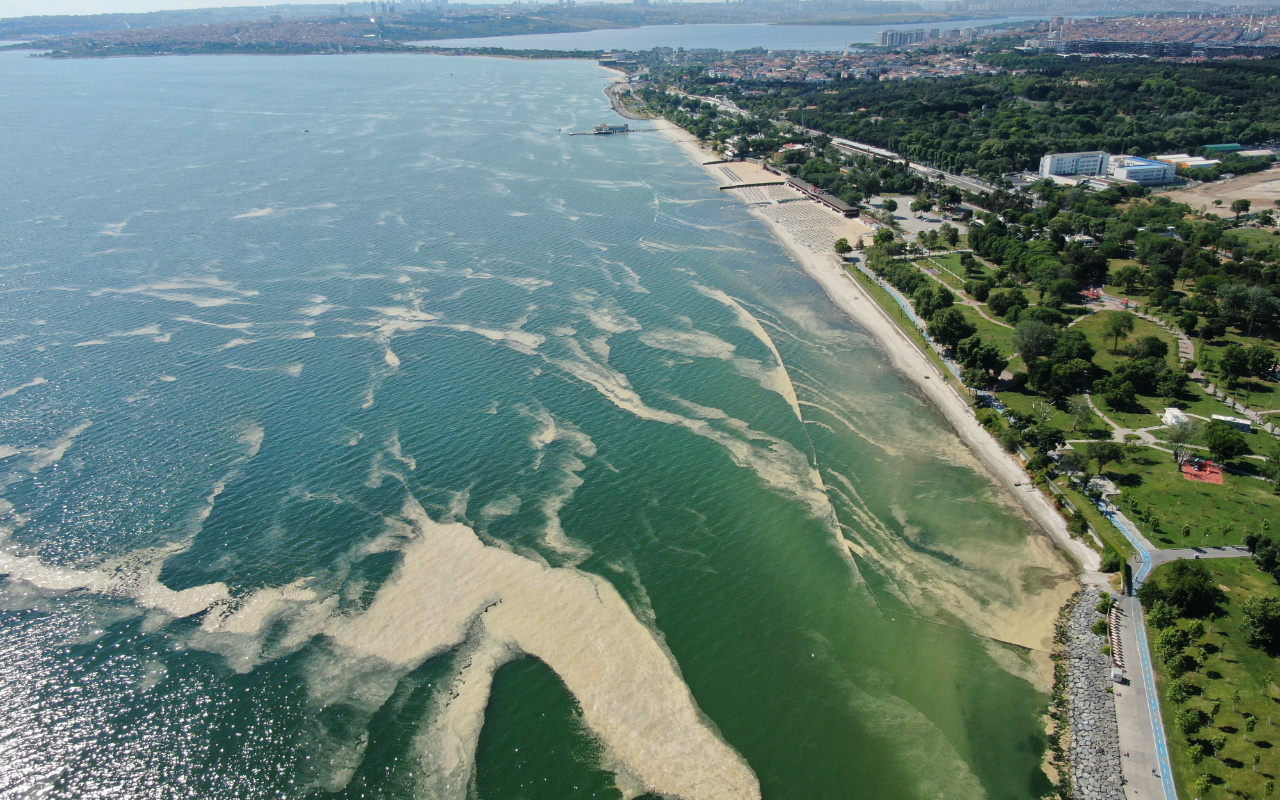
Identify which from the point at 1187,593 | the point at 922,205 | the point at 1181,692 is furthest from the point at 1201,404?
the point at 922,205

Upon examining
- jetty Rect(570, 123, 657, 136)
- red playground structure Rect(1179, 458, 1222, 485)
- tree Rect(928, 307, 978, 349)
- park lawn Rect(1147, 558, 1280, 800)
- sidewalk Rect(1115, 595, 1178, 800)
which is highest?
jetty Rect(570, 123, 657, 136)

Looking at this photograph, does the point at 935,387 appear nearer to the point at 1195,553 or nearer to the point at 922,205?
the point at 1195,553

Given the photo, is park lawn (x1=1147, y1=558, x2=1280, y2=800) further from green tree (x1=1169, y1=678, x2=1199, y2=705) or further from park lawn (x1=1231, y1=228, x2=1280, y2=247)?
park lawn (x1=1231, y1=228, x2=1280, y2=247)

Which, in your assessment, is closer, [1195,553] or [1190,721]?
[1190,721]

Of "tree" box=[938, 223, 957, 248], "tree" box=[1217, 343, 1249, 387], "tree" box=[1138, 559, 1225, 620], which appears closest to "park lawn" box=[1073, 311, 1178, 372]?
"tree" box=[1217, 343, 1249, 387]

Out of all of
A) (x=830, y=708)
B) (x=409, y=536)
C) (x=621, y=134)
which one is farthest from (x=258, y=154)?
(x=830, y=708)

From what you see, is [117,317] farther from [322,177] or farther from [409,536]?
[322,177]

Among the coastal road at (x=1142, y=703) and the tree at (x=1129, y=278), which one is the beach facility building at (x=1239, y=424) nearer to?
the coastal road at (x=1142, y=703)
